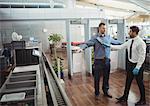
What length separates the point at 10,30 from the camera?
8.48 meters

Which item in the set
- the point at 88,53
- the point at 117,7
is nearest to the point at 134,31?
the point at 88,53

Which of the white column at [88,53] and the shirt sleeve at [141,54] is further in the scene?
the white column at [88,53]

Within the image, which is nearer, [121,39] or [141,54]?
[141,54]

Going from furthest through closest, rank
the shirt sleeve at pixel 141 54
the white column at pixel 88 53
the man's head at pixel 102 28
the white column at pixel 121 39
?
the white column at pixel 121 39 < the white column at pixel 88 53 < the man's head at pixel 102 28 < the shirt sleeve at pixel 141 54

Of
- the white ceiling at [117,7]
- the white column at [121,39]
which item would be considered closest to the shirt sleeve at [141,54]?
the white column at [121,39]

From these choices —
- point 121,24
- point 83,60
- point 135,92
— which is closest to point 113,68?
point 83,60

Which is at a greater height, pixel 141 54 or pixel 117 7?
pixel 117 7

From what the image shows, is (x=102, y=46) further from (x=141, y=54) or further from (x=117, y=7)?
(x=117, y=7)

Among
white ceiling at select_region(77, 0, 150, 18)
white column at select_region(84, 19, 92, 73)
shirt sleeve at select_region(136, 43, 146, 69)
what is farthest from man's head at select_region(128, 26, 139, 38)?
white ceiling at select_region(77, 0, 150, 18)

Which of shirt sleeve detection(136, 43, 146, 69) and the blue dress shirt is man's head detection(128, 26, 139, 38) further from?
the blue dress shirt

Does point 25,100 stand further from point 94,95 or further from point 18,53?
point 94,95

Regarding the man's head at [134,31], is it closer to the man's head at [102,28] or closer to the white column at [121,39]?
the man's head at [102,28]

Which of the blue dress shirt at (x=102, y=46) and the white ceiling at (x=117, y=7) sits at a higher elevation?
the white ceiling at (x=117, y=7)

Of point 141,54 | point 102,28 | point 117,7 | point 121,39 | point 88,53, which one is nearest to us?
point 141,54
